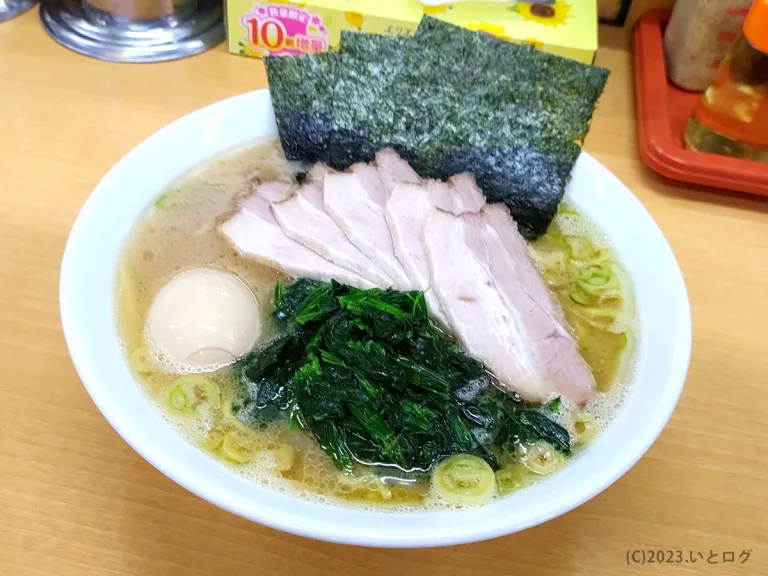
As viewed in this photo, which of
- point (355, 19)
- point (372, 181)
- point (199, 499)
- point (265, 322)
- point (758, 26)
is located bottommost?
point (199, 499)

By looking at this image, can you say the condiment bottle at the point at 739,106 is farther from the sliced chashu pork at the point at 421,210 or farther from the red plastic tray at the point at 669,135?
the sliced chashu pork at the point at 421,210

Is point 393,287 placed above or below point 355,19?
below

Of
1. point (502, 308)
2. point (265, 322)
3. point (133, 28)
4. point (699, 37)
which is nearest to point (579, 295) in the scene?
point (502, 308)

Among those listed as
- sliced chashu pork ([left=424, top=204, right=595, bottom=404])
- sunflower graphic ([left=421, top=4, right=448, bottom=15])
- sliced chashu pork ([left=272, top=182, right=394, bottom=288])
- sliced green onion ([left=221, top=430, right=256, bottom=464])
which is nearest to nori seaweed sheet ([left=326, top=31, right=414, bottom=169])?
sliced chashu pork ([left=272, top=182, right=394, bottom=288])

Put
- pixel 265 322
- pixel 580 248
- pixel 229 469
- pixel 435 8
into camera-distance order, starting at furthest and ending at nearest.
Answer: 1. pixel 435 8
2. pixel 580 248
3. pixel 265 322
4. pixel 229 469

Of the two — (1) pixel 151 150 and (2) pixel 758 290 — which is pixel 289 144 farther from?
(2) pixel 758 290

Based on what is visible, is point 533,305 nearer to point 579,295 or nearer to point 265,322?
point 579,295
